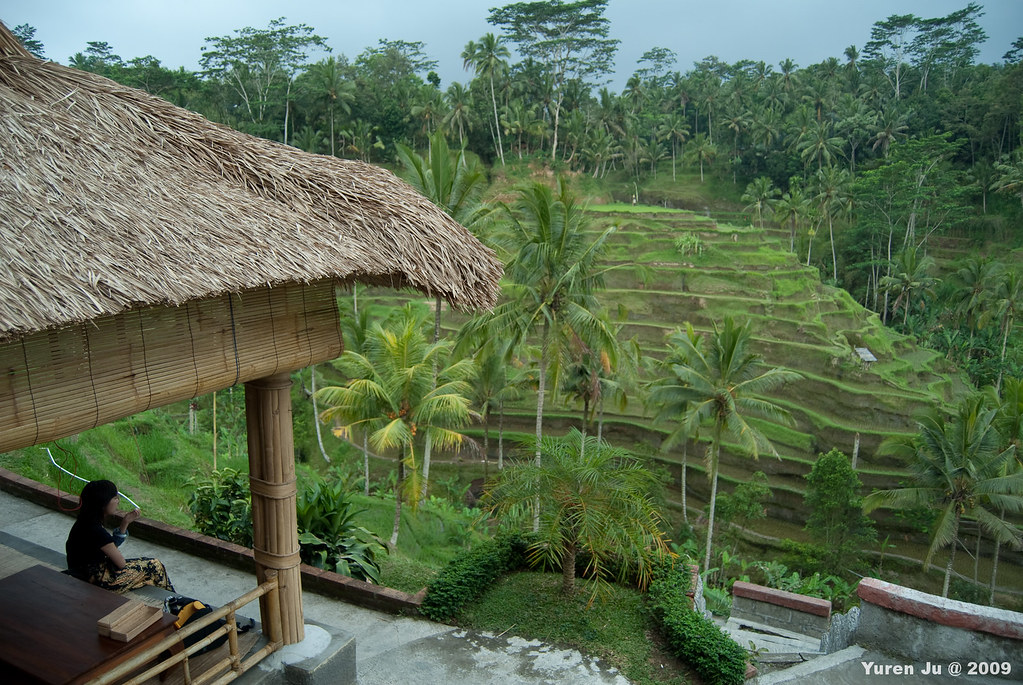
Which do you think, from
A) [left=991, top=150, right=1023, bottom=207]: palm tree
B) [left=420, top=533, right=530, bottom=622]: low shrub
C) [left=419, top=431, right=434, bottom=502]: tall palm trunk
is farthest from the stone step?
[left=991, top=150, right=1023, bottom=207]: palm tree

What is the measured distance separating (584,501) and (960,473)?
1359cm

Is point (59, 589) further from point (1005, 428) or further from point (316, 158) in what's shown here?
point (1005, 428)

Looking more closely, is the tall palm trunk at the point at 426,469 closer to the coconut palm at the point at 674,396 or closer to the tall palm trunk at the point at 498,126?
the coconut palm at the point at 674,396

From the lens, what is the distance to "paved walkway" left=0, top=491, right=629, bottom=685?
4.91 metres

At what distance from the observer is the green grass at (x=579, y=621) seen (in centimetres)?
528

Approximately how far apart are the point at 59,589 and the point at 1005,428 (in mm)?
18709

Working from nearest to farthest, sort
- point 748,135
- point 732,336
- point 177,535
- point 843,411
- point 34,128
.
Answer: point 34,128 → point 177,535 → point 732,336 → point 843,411 → point 748,135

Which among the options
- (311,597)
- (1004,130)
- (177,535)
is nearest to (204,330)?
(311,597)

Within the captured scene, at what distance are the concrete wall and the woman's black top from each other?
4.90m

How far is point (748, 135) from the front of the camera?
47344 mm

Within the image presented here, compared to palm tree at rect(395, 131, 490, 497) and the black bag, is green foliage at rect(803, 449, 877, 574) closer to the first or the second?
palm tree at rect(395, 131, 490, 497)

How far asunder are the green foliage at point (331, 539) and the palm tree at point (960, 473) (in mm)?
13750

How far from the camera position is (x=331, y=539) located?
6.52 meters

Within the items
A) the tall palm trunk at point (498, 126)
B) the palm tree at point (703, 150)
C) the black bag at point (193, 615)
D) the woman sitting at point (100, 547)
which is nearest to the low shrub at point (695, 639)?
the black bag at point (193, 615)
